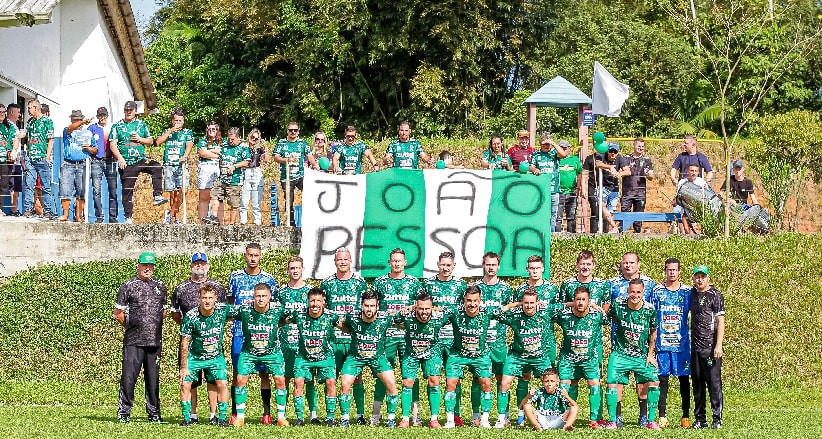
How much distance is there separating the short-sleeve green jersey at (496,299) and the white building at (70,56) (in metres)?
10.1

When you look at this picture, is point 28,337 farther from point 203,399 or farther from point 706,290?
point 706,290

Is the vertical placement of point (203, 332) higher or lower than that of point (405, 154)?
lower

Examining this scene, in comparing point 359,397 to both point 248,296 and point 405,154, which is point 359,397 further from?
point 405,154

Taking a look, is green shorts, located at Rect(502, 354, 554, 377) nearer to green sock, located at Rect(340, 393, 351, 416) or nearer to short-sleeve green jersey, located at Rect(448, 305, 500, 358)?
short-sleeve green jersey, located at Rect(448, 305, 500, 358)

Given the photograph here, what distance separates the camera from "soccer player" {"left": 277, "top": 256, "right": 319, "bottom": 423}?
1600cm

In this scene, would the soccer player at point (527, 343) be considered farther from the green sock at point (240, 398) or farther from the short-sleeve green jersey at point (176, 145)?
the short-sleeve green jersey at point (176, 145)

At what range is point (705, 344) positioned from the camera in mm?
16141

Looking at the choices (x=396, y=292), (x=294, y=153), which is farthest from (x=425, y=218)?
(x=396, y=292)

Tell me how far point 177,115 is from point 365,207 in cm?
319

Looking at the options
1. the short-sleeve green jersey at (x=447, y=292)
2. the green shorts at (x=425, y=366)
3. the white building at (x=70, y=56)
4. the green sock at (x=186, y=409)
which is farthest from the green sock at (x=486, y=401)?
the white building at (x=70, y=56)

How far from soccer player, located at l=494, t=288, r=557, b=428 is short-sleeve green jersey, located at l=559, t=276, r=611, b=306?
0.99 feet

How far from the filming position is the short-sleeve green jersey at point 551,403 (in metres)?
15.7

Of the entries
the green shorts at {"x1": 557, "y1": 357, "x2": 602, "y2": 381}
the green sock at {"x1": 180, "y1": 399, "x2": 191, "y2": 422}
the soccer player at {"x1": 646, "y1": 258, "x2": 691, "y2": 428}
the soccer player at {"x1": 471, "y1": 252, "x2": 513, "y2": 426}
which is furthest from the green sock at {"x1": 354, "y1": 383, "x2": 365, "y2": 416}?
the soccer player at {"x1": 646, "y1": 258, "x2": 691, "y2": 428}

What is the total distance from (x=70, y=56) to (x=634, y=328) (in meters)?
17.2
